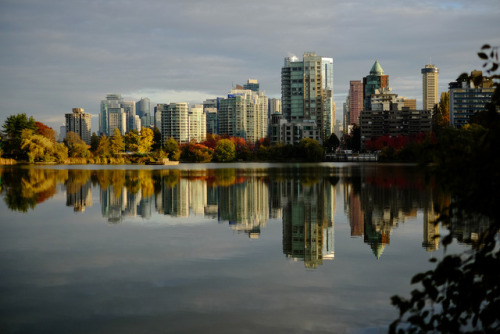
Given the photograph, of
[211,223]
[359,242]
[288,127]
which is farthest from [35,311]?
[288,127]

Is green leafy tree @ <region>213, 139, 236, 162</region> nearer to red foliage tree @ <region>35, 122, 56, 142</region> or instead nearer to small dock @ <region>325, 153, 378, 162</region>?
small dock @ <region>325, 153, 378, 162</region>

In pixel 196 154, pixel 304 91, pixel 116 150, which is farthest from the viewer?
pixel 304 91

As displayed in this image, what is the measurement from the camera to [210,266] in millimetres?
9953

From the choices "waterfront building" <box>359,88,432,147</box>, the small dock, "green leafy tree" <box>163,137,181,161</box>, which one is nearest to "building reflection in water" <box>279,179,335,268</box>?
"green leafy tree" <box>163,137,181,161</box>

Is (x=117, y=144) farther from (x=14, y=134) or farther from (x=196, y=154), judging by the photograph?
(x=14, y=134)

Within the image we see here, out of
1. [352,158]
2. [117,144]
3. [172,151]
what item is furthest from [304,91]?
[117,144]

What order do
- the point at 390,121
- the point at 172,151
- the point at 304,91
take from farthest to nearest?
the point at 304,91 → the point at 390,121 → the point at 172,151

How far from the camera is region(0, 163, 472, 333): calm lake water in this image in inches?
267

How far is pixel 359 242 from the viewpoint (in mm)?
12594

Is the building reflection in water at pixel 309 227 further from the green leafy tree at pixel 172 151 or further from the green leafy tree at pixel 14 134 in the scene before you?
the green leafy tree at pixel 172 151

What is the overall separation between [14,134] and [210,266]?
8716 centimetres

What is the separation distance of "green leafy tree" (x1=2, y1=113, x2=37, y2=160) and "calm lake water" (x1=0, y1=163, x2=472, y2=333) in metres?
71.1

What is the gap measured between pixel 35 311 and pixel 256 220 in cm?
1003

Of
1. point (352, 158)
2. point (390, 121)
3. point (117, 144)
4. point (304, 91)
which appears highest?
point (304, 91)
